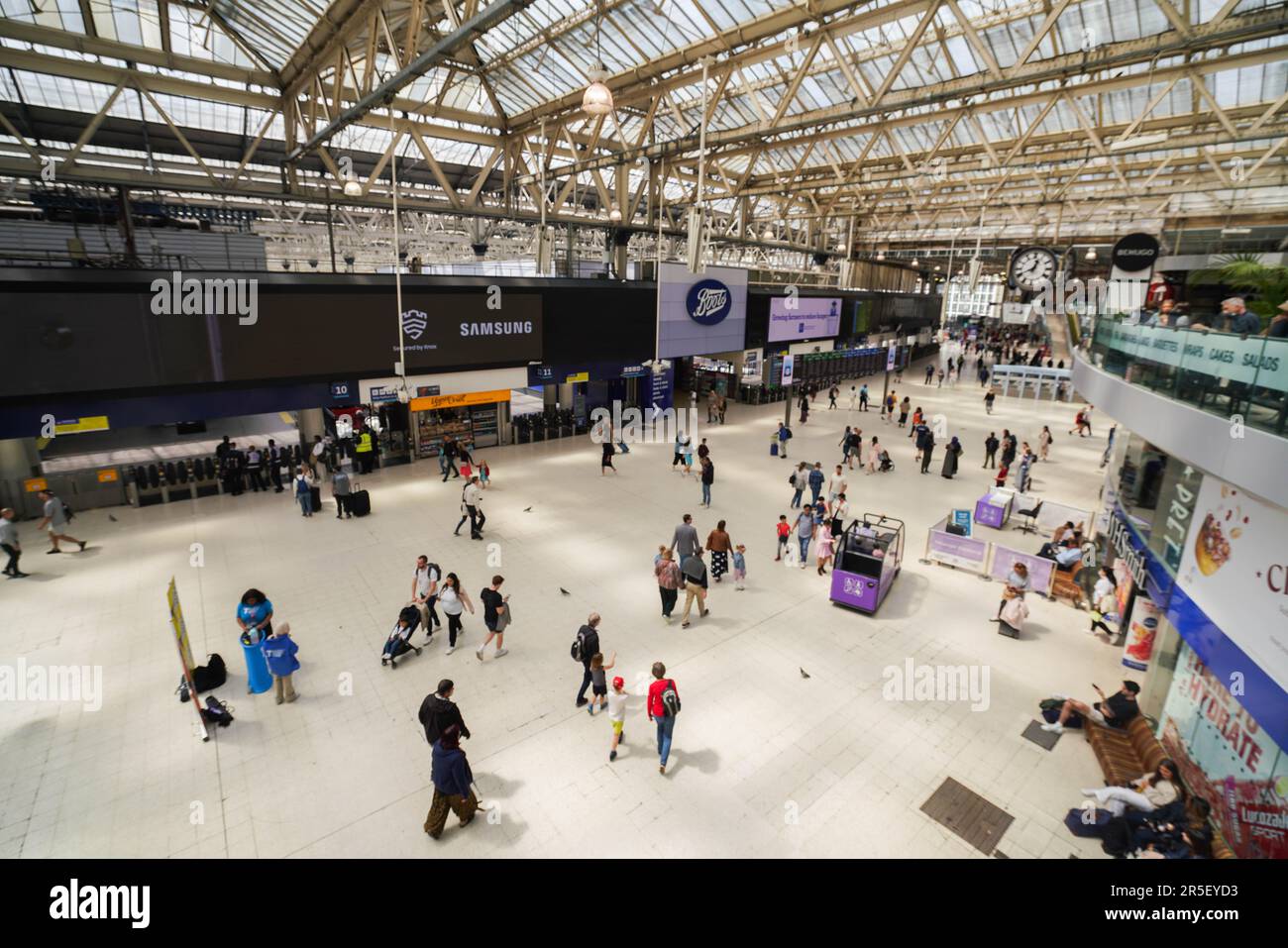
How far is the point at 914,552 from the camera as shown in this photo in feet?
43.2

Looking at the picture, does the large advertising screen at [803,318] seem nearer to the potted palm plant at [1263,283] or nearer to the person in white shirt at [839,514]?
the person in white shirt at [839,514]

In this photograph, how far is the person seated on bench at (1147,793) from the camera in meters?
5.95

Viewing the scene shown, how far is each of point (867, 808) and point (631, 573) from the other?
20.3 ft

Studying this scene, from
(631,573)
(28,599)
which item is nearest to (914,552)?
(631,573)

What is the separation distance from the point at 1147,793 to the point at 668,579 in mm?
6164

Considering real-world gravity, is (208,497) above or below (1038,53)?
below

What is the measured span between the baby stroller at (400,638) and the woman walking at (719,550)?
17.4 feet

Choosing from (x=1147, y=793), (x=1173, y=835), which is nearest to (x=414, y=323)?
(x=1147, y=793)

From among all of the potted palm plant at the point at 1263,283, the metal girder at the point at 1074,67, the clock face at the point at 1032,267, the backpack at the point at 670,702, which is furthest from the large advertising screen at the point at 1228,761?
the clock face at the point at 1032,267

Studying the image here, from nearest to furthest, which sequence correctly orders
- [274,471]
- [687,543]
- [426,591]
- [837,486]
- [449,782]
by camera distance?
[449,782] < [426,591] < [687,543] < [837,486] < [274,471]

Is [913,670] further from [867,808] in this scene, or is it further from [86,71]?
[86,71]

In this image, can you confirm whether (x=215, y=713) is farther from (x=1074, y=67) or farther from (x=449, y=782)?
(x=1074, y=67)

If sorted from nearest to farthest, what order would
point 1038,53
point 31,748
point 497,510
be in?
point 31,748
point 497,510
point 1038,53

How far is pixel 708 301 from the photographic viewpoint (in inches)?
910
